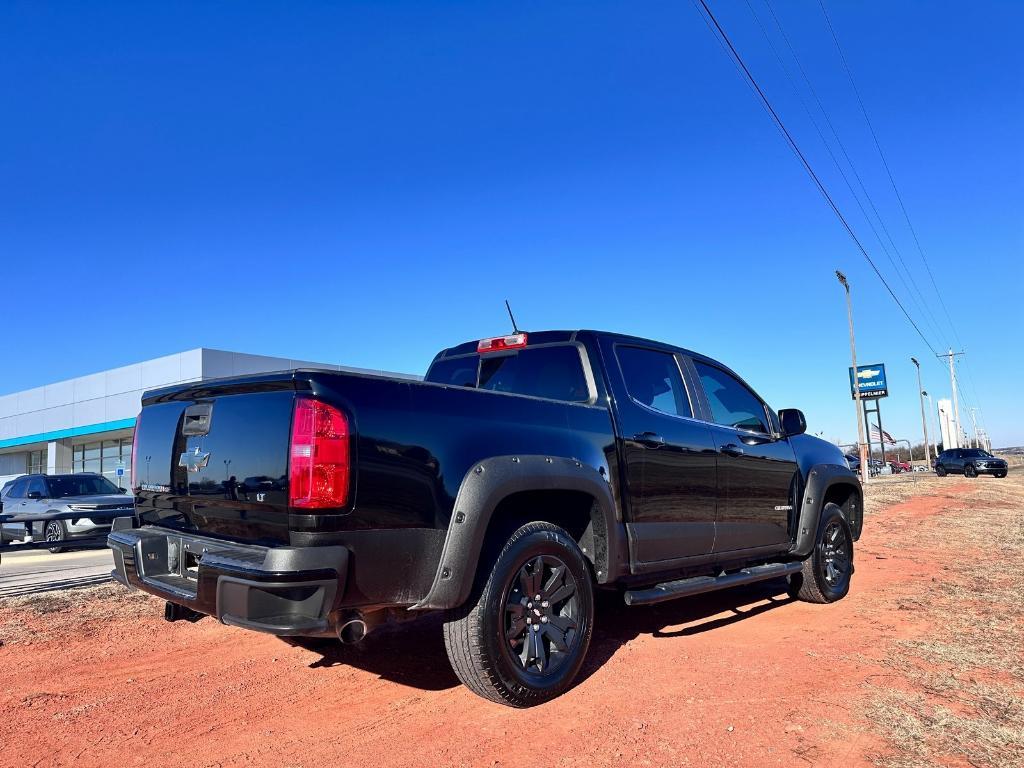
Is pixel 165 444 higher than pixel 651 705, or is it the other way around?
pixel 165 444

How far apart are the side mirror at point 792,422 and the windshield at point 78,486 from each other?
1287cm

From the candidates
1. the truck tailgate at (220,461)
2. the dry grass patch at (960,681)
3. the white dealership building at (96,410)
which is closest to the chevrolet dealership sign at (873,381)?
the white dealership building at (96,410)

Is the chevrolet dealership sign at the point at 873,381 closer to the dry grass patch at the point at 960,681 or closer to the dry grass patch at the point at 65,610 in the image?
the dry grass patch at the point at 960,681

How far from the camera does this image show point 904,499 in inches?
819

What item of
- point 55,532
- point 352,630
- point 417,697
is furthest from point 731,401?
point 55,532

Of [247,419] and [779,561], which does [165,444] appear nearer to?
[247,419]

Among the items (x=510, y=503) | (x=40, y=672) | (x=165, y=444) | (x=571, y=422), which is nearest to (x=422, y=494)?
(x=510, y=503)

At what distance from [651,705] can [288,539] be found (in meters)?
1.99

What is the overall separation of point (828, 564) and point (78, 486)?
44.4 ft

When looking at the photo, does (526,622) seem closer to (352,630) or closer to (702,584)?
(352,630)

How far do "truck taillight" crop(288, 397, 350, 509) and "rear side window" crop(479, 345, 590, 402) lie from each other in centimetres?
151

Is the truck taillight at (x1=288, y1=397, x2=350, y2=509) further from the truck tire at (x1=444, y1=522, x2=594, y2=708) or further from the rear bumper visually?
the truck tire at (x1=444, y1=522, x2=594, y2=708)

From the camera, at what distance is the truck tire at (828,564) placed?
592cm

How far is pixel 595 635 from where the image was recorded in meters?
4.96
